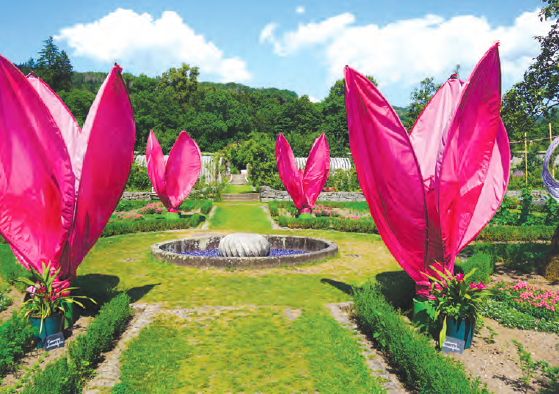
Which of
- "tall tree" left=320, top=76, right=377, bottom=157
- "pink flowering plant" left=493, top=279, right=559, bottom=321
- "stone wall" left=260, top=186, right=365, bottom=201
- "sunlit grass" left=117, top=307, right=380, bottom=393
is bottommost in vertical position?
"sunlit grass" left=117, top=307, right=380, bottom=393

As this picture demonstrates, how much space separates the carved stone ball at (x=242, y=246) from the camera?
37.6ft

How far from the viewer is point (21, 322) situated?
5.83m

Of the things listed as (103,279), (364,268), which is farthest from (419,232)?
(103,279)

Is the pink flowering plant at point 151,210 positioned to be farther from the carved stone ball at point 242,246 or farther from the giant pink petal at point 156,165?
the carved stone ball at point 242,246

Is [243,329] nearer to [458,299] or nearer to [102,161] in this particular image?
[458,299]

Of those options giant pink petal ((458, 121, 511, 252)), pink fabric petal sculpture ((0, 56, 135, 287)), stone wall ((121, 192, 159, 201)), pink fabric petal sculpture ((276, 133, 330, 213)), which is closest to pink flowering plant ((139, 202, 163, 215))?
stone wall ((121, 192, 159, 201))

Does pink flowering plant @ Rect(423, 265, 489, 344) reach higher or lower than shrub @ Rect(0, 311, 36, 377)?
higher

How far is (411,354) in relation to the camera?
5.02m

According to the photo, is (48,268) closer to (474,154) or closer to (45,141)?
(45,141)

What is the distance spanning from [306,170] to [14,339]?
Result: 14.0 metres

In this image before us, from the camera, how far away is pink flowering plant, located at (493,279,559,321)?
721 cm

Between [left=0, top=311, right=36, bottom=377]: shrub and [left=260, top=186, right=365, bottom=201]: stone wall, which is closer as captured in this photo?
[left=0, top=311, right=36, bottom=377]: shrub

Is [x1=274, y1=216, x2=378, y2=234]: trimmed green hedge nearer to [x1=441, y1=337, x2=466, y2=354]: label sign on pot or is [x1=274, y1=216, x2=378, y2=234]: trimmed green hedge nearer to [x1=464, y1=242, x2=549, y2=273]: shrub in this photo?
[x1=464, y1=242, x2=549, y2=273]: shrub

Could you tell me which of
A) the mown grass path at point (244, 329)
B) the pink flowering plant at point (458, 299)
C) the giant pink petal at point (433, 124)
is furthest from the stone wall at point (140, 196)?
the pink flowering plant at point (458, 299)
